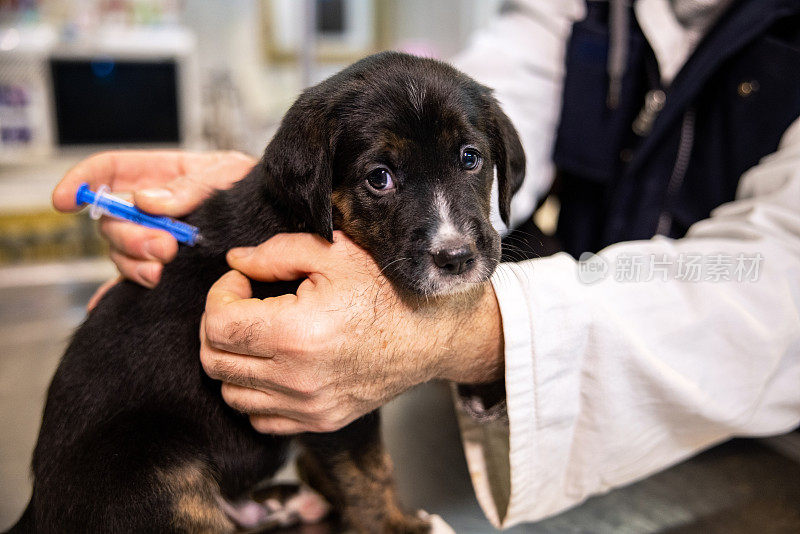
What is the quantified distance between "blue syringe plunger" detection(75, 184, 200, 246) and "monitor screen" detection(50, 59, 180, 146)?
3.49 m

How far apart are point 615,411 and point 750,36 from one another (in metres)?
1.18

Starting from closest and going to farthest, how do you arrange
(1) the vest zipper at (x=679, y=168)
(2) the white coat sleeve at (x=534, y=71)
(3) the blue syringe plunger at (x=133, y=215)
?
1. (3) the blue syringe plunger at (x=133, y=215)
2. (1) the vest zipper at (x=679, y=168)
3. (2) the white coat sleeve at (x=534, y=71)

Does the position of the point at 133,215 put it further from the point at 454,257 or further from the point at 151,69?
the point at 151,69

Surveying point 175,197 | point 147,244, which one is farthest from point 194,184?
point 147,244

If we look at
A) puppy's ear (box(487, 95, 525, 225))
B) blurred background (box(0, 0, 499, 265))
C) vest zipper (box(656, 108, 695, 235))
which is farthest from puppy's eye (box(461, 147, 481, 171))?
blurred background (box(0, 0, 499, 265))

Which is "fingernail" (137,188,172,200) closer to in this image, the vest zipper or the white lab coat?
the white lab coat

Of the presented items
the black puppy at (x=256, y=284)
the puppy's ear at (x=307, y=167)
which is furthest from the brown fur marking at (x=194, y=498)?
the puppy's ear at (x=307, y=167)

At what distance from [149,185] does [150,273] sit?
47cm

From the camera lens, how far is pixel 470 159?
4.50 ft

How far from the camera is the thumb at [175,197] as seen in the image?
1.47m

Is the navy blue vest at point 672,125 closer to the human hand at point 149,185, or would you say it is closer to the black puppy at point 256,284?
the black puppy at point 256,284

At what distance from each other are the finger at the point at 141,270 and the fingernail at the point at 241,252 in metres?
0.21

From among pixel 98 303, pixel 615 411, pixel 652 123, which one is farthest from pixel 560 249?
pixel 98 303

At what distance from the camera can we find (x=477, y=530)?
1472mm
